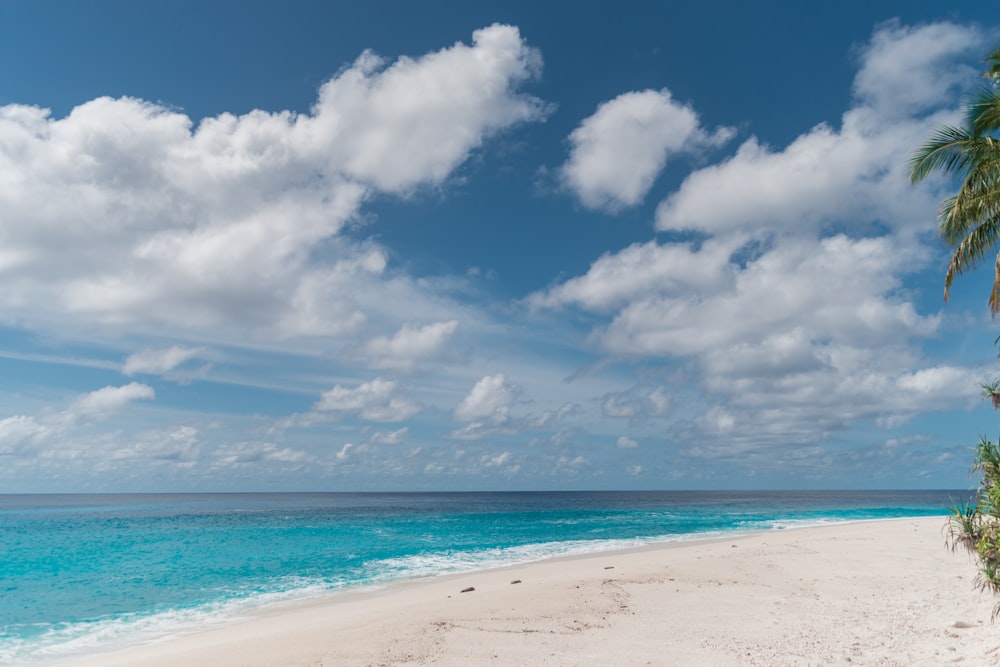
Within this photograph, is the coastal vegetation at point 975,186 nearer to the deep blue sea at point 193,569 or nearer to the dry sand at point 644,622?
the dry sand at point 644,622

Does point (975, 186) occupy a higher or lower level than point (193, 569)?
higher

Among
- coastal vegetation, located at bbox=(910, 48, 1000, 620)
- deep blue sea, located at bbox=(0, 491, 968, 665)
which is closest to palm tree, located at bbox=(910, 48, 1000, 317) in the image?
coastal vegetation, located at bbox=(910, 48, 1000, 620)

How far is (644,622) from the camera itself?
13.5 m

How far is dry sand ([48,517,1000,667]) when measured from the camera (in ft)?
36.1

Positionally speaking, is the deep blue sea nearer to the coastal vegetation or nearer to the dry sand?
the dry sand

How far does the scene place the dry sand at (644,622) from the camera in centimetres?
1100

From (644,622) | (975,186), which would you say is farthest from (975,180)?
(644,622)

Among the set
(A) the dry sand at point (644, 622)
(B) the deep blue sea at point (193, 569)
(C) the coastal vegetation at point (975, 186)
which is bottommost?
(B) the deep blue sea at point (193, 569)

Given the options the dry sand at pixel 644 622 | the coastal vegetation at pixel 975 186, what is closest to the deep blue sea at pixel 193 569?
the dry sand at pixel 644 622

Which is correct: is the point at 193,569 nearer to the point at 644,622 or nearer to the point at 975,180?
the point at 644,622

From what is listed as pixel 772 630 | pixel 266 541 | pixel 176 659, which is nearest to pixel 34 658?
pixel 176 659

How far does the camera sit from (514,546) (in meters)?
37.2

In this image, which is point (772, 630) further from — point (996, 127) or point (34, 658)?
point (34, 658)

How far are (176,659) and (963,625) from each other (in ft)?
54.8
